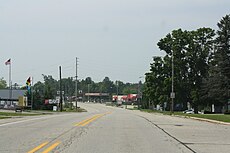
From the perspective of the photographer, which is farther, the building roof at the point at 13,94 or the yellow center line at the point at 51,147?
the building roof at the point at 13,94

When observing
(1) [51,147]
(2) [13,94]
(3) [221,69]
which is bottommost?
(1) [51,147]

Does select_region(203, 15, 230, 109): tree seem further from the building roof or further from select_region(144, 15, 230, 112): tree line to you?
the building roof

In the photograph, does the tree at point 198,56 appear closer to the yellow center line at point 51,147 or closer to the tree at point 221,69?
the tree at point 221,69

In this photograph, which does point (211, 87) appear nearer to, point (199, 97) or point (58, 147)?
point (199, 97)

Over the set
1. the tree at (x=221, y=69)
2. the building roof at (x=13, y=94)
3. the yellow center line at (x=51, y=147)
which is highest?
the tree at (x=221, y=69)

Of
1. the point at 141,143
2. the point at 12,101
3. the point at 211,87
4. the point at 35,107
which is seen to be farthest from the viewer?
the point at 12,101

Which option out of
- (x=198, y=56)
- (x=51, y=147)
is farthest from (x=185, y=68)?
(x=51, y=147)

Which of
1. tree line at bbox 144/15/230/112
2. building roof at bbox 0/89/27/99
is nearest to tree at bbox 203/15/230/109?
tree line at bbox 144/15/230/112

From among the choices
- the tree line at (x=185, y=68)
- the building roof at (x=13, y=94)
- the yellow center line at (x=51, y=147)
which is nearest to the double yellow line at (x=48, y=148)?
the yellow center line at (x=51, y=147)

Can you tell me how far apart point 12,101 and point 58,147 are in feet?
330

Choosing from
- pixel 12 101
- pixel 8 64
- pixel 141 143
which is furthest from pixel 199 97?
pixel 141 143

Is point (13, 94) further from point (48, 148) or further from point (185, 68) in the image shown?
point (48, 148)

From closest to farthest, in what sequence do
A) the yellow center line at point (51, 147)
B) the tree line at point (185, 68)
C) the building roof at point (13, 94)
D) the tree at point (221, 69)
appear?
the yellow center line at point (51, 147) < the tree at point (221, 69) < the tree line at point (185, 68) < the building roof at point (13, 94)

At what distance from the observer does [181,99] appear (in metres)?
78.6
